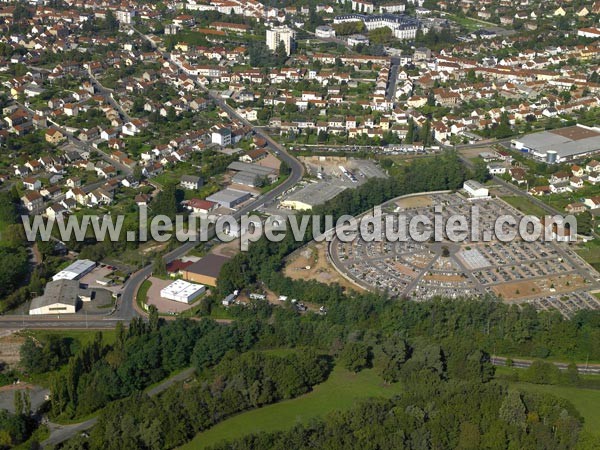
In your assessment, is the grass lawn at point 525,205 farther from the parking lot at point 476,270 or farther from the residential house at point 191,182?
the residential house at point 191,182

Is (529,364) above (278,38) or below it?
below

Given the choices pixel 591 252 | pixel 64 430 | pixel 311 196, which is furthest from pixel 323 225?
pixel 64 430

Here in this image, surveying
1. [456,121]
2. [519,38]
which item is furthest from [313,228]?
[519,38]

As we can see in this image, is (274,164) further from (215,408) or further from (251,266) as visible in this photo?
(215,408)

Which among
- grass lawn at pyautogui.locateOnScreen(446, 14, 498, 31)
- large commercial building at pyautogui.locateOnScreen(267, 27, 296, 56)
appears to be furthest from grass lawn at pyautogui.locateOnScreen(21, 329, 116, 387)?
grass lawn at pyautogui.locateOnScreen(446, 14, 498, 31)

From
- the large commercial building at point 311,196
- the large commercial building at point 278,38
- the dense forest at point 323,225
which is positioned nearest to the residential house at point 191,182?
the large commercial building at point 311,196

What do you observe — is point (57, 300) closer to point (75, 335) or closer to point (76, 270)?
point (75, 335)
